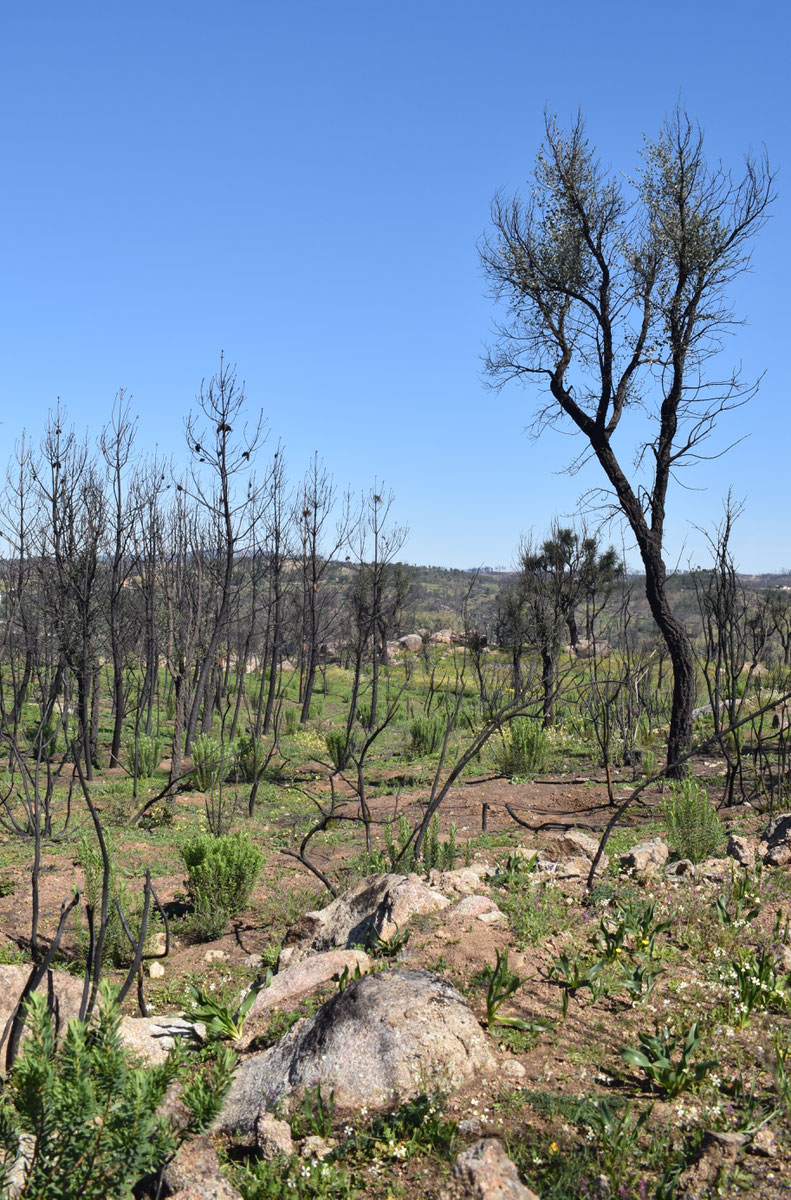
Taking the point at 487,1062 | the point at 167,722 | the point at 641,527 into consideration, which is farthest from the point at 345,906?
the point at 167,722

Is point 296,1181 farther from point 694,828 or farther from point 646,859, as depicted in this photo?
point 694,828

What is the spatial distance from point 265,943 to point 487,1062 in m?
3.32

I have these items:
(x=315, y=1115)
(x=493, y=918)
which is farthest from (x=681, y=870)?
(x=315, y=1115)

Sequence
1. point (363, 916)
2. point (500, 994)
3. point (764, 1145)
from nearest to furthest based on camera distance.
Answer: point (764, 1145) < point (500, 994) < point (363, 916)

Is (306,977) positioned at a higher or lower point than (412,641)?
lower

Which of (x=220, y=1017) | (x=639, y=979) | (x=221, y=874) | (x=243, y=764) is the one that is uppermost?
(x=639, y=979)

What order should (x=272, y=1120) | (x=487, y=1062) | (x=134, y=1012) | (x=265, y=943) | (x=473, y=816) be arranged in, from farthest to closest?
(x=473, y=816), (x=265, y=943), (x=134, y=1012), (x=487, y=1062), (x=272, y=1120)

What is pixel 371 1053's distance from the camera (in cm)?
336

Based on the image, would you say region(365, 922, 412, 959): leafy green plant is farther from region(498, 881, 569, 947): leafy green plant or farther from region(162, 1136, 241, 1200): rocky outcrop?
region(162, 1136, 241, 1200): rocky outcrop

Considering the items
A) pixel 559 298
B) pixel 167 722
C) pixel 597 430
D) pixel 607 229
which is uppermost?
pixel 607 229

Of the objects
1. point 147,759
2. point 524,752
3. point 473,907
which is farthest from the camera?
point 147,759

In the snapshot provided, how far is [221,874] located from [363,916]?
1.99 meters

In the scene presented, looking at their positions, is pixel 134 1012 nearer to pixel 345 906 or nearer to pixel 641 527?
pixel 345 906

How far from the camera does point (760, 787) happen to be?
8.66 metres
